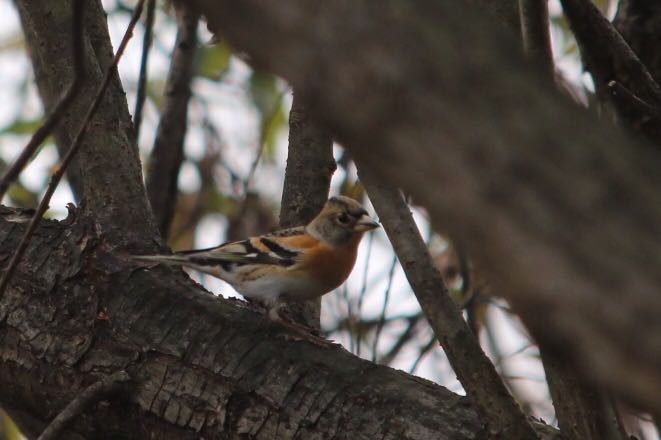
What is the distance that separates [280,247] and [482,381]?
2.61 metres

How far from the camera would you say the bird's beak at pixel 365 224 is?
17.0ft

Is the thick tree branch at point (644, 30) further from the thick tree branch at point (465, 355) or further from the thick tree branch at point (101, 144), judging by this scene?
the thick tree branch at point (101, 144)

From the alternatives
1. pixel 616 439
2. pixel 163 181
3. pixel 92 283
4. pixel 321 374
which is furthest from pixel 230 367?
pixel 163 181

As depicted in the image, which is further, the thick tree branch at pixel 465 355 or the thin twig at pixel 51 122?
the thick tree branch at pixel 465 355

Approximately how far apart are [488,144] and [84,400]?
2.22 m

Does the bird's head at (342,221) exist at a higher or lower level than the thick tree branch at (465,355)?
higher

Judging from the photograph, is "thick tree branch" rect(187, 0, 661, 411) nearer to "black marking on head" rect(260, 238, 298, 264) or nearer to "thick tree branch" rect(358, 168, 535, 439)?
"thick tree branch" rect(358, 168, 535, 439)

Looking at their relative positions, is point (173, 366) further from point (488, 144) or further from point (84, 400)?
point (488, 144)

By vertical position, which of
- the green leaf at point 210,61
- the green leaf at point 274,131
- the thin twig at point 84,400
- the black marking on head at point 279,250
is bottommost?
the thin twig at point 84,400

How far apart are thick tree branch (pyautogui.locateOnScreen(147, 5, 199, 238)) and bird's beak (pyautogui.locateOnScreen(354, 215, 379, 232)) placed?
3.40 feet

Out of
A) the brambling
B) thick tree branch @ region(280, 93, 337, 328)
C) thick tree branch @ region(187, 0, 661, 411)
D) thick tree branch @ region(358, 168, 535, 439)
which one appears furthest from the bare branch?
the brambling

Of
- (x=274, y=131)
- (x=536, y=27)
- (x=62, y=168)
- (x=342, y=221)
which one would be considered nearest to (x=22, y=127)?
(x=274, y=131)

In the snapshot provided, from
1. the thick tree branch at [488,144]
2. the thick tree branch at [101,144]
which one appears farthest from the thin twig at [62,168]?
the thick tree branch at [488,144]

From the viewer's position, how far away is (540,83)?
3.54 ft
